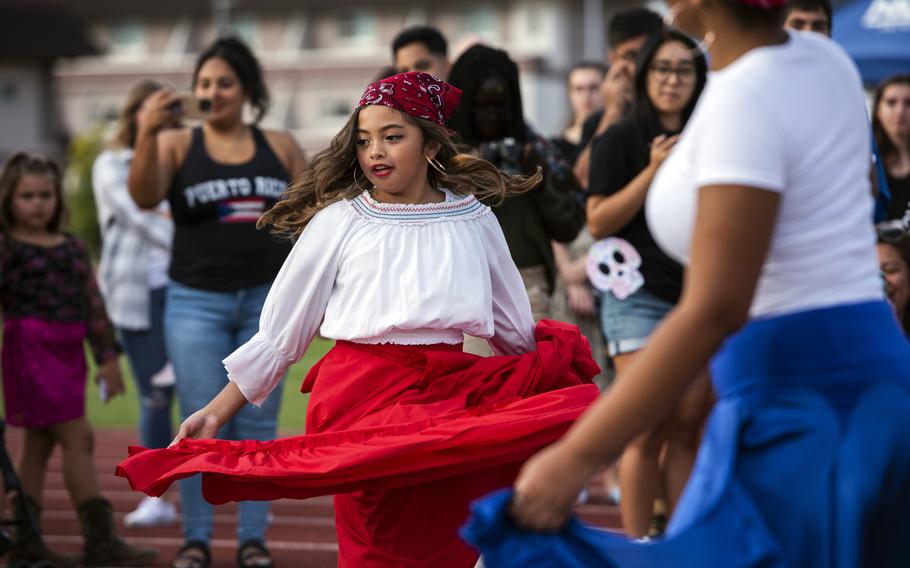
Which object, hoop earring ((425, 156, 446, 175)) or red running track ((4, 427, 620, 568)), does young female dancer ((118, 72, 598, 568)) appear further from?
red running track ((4, 427, 620, 568))

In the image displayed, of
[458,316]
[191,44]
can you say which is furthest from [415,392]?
[191,44]

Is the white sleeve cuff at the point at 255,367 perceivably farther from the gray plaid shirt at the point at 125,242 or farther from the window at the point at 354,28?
the window at the point at 354,28

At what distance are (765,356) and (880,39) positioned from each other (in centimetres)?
926

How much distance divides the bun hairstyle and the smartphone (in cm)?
20

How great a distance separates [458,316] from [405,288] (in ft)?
0.62

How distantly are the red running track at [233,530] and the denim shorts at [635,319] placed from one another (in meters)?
1.88

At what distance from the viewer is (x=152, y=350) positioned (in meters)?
8.60

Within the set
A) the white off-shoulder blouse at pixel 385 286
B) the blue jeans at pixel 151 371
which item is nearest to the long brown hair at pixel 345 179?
the white off-shoulder blouse at pixel 385 286

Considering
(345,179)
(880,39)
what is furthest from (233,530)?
(880,39)

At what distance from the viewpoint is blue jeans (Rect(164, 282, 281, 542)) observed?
6.84 metres

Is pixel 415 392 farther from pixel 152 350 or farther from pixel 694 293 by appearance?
pixel 152 350

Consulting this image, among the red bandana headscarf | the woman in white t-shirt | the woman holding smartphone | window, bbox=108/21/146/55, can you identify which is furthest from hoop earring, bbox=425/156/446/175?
window, bbox=108/21/146/55

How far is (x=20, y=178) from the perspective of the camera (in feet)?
25.1

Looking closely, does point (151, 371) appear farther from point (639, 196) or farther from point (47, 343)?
point (639, 196)
